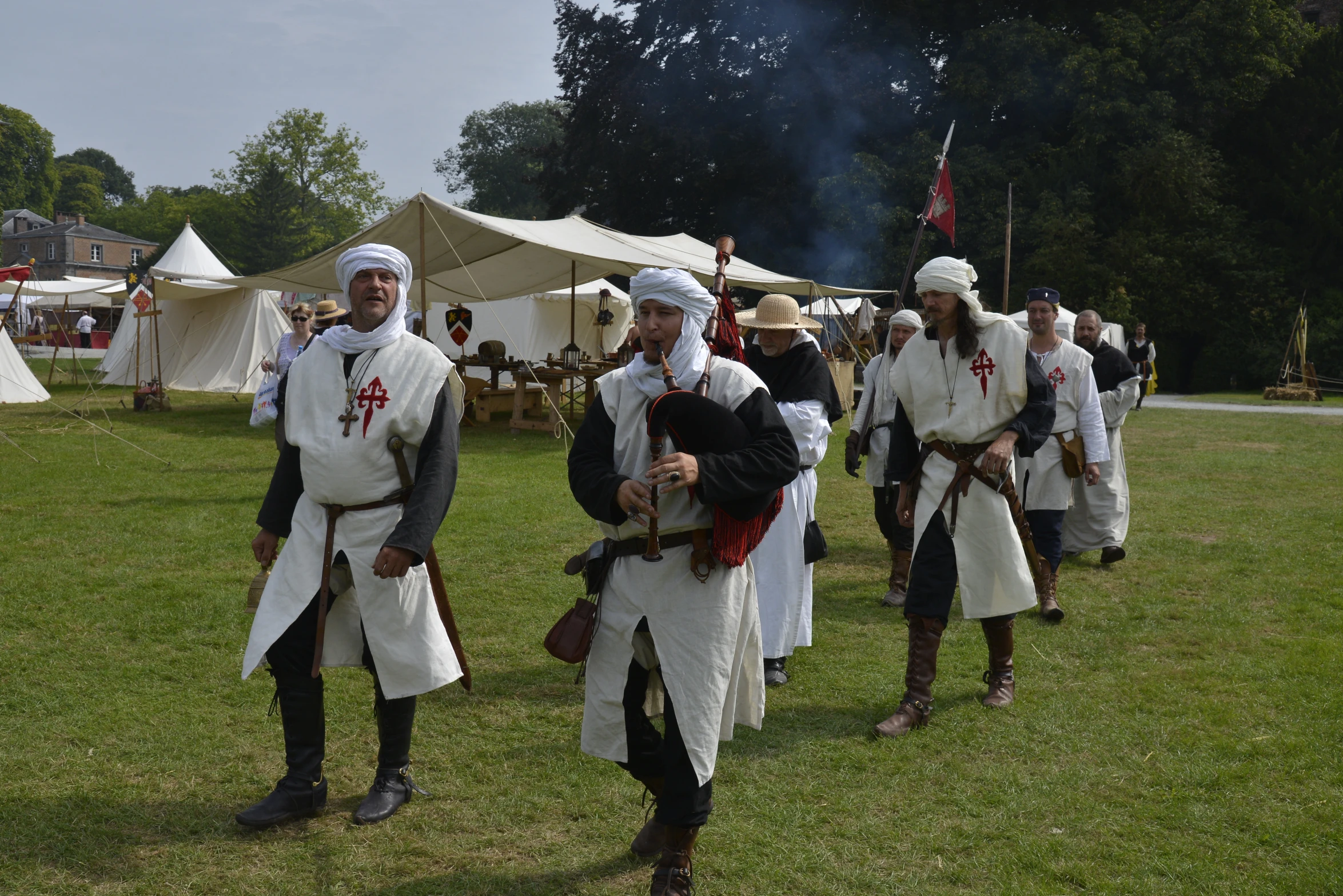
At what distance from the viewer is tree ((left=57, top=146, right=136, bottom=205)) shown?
112 meters

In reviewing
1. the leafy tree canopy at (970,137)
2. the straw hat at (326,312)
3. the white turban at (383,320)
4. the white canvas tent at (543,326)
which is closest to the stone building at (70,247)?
the leafy tree canopy at (970,137)

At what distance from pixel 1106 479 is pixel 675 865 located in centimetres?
544

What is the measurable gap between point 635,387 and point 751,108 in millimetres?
27419

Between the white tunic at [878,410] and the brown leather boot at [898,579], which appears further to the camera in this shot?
the white tunic at [878,410]

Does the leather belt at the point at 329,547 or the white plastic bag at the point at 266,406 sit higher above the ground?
the white plastic bag at the point at 266,406

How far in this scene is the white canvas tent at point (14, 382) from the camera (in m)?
17.6

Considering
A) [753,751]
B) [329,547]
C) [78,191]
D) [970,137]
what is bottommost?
[753,751]

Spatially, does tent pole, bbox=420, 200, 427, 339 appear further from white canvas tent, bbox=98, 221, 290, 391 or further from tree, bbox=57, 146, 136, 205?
tree, bbox=57, 146, 136, 205

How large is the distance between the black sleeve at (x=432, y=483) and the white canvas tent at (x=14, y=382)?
1736 cm

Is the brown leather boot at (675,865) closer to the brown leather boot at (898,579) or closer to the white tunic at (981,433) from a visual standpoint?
the white tunic at (981,433)

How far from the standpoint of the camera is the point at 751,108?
1128 inches

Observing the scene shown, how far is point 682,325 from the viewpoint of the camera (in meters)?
2.77

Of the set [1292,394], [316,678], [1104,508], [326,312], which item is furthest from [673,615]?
[1292,394]

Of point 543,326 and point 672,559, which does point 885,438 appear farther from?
point 543,326
